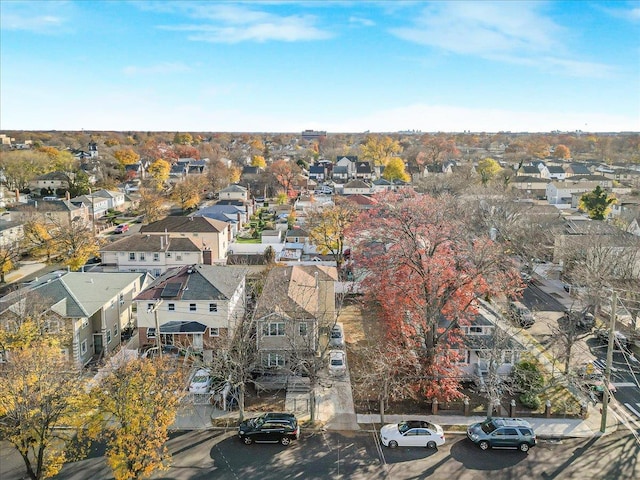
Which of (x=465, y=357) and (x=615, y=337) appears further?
(x=615, y=337)

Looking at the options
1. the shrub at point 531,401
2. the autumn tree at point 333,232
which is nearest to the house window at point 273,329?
the shrub at point 531,401

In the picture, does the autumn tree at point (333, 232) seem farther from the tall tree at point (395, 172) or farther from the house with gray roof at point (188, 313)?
the tall tree at point (395, 172)

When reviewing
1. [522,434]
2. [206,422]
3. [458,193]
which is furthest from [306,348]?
[458,193]

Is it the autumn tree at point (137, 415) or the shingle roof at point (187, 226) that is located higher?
the shingle roof at point (187, 226)

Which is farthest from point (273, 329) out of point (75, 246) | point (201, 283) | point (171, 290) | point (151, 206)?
point (151, 206)

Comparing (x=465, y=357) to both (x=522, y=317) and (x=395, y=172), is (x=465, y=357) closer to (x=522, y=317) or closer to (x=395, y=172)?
(x=522, y=317)

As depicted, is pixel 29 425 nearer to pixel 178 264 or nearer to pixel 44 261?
pixel 178 264

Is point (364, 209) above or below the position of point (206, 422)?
above
